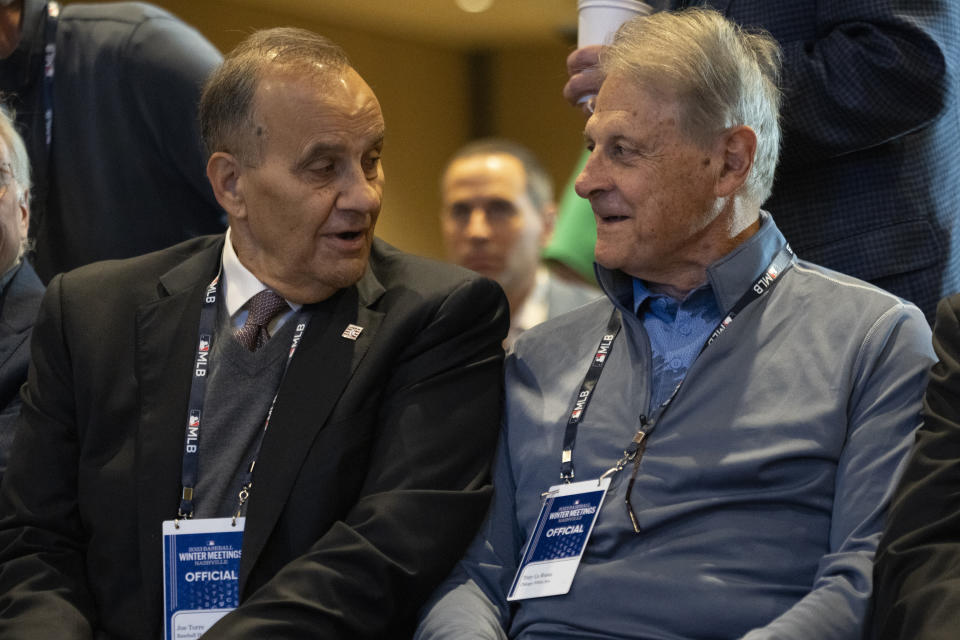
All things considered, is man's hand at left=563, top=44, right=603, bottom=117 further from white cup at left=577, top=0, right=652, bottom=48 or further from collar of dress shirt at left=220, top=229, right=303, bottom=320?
collar of dress shirt at left=220, top=229, right=303, bottom=320

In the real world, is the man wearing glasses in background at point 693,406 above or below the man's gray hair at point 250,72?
below

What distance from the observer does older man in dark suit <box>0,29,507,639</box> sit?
2217mm

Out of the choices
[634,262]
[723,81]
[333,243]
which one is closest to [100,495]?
[333,243]

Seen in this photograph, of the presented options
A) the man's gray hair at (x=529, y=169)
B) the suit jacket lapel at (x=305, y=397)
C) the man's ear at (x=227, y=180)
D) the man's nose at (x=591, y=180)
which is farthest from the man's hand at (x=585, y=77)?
the man's gray hair at (x=529, y=169)

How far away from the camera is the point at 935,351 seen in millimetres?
1971

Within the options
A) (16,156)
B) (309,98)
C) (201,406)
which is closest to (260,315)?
(201,406)

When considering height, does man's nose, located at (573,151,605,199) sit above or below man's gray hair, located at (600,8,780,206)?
below

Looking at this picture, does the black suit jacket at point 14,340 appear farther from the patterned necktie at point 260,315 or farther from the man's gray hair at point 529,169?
the man's gray hair at point 529,169

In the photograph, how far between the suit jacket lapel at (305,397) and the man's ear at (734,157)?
2.24 feet

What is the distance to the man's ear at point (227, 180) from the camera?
8.04 feet

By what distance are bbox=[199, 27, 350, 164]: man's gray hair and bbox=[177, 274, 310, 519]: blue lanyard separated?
302 mm

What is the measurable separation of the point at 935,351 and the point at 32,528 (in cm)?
163

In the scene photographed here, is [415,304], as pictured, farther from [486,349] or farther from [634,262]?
[634,262]

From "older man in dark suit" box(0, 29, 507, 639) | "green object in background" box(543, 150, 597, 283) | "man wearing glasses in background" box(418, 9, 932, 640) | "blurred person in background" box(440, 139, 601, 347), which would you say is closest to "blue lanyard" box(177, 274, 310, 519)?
"older man in dark suit" box(0, 29, 507, 639)
